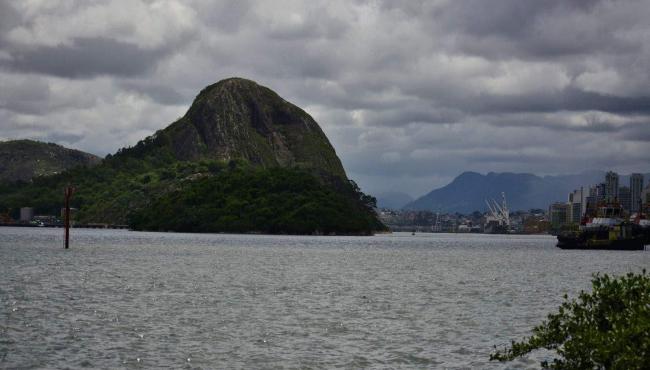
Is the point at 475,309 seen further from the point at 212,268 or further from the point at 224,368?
the point at 212,268

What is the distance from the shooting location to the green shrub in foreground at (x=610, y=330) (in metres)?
30.8

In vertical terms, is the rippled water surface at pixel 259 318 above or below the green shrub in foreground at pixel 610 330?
below

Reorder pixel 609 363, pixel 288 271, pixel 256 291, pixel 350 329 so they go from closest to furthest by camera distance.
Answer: pixel 609 363, pixel 350 329, pixel 256 291, pixel 288 271

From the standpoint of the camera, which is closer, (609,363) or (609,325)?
(609,363)

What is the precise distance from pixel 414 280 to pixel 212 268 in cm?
3396

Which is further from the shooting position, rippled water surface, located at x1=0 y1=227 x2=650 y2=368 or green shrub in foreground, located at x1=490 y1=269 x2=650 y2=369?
rippled water surface, located at x1=0 y1=227 x2=650 y2=368

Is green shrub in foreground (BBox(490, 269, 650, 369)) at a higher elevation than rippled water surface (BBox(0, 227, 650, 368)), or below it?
higher

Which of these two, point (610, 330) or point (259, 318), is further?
point (259, 318)

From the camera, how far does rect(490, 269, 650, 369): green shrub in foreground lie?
3081 cm

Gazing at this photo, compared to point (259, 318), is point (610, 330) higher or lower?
higher

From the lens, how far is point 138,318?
207 ft

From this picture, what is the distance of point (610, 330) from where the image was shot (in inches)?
1302

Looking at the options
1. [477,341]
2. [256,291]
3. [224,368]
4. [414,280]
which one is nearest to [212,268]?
[414,280]

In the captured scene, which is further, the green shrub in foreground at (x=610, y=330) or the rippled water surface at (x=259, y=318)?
the rippled water surface at (x=259, y=318)
